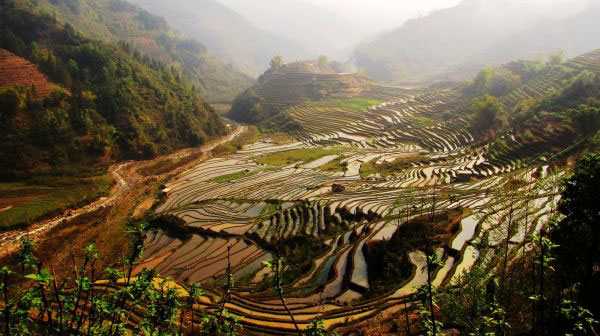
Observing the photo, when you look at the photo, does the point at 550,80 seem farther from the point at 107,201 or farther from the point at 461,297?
the point at 107,201

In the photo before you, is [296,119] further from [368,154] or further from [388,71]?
[388,71]

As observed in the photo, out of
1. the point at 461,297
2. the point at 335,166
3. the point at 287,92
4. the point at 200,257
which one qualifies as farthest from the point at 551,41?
the point at 461,297

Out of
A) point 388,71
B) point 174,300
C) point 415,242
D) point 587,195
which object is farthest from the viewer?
point 388,71

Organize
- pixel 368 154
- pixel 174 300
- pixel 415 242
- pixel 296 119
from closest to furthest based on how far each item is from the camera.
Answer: pixel 174 300, pixel 415 242, pixel 368 154, pixel 296 119

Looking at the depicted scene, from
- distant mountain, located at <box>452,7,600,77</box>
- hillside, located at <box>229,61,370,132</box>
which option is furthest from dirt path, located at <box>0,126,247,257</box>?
distant mountain, located at <box>452,7,600,77</box>

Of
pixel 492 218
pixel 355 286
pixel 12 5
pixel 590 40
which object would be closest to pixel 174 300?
pixel 355 286

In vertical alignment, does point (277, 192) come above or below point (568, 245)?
below

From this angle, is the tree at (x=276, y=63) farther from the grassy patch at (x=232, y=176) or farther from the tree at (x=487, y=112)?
the grassy patch at (x=232, y=176)
